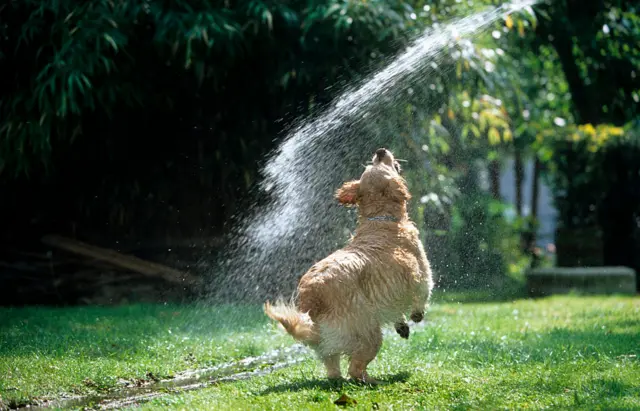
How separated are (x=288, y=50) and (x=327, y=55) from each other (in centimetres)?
52

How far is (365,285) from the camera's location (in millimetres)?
5551

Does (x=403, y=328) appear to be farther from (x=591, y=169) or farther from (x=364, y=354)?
Result: (x=591, y=169)

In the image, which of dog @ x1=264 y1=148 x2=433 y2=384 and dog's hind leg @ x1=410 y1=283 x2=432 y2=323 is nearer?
dog @ x1=264 y1=148 x2=433 y2=384

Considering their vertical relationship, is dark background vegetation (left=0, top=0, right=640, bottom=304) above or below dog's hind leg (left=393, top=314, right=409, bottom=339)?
above

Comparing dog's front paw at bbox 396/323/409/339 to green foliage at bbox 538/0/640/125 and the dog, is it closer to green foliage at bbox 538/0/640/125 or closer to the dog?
the dog

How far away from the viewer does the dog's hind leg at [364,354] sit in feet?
18.0

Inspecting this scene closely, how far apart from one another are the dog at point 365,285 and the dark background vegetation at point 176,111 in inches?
183

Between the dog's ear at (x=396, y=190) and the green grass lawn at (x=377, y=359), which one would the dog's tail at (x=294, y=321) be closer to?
the green grass lawn at (x=377, y=359)

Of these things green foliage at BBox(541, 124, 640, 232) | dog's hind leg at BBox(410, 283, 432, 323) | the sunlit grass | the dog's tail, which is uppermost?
the dog's tail

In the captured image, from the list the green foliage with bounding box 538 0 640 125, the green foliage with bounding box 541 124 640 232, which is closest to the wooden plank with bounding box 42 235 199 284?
the green foliage with bounding box 541 124 640 232

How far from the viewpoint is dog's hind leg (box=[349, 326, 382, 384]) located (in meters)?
5.48

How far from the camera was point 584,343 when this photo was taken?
7.01m

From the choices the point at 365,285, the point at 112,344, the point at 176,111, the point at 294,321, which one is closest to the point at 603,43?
the point at 176,111

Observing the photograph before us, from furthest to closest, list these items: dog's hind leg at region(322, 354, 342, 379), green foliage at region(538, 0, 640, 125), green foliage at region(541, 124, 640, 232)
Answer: green foliage at region(538, 0, 640, 125) < green foliage at region(541, 124, 640, 232) < dog's hind leg at region(322, 354, 342, 379)
